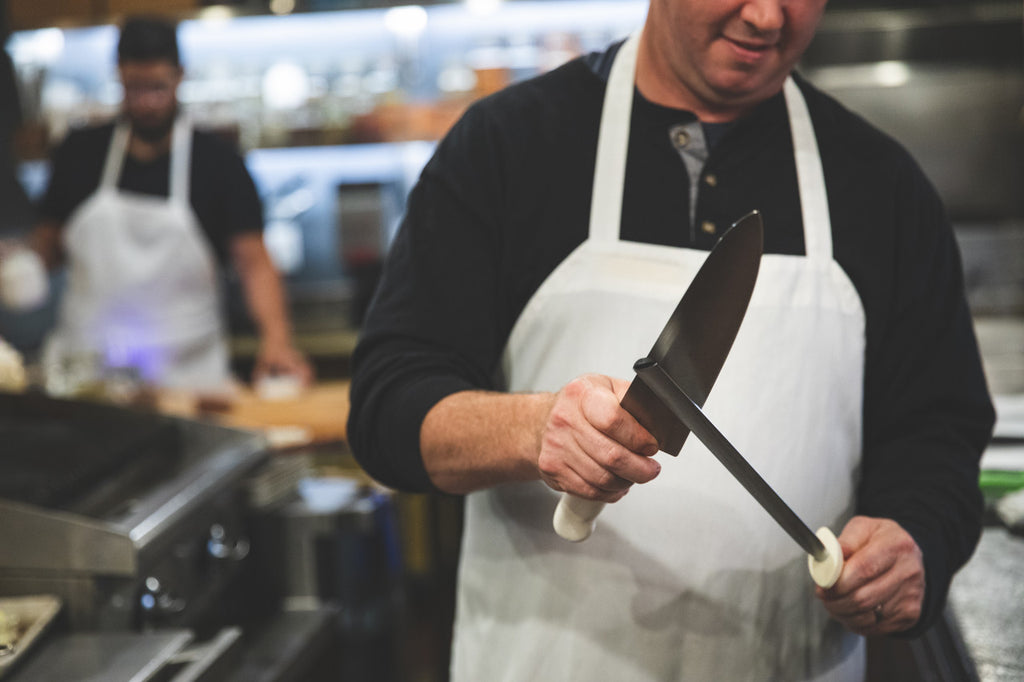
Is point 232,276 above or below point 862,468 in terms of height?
below

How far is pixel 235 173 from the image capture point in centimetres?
307

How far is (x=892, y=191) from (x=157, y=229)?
2.41 m

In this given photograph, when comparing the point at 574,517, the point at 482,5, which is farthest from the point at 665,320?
the point at 482,5

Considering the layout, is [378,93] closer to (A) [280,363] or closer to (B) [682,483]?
(A) [280,363]

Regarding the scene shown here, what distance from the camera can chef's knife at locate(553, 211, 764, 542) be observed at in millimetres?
773

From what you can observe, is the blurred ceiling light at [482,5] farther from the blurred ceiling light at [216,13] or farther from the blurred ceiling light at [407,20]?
the blurred ceiling light at [216,13]

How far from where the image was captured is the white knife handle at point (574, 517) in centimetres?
89

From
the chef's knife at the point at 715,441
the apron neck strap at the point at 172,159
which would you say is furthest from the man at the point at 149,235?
the chef's knife at the point at 715,441

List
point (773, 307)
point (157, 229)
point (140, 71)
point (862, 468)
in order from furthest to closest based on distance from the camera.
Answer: point (157, 229) < point (140, 71) < point (862, 468) < point (773, 307)

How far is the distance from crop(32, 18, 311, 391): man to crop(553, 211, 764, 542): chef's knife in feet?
7.63

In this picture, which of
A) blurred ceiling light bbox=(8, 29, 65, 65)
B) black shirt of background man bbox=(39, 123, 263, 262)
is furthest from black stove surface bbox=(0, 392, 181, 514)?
blurred ceiling light bbox=(8, 29, 65, 65)

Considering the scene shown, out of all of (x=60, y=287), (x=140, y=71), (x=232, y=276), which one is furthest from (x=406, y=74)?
(x=60, y=287)

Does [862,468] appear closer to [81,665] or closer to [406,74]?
[81,665]

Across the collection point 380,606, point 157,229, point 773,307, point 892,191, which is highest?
point 892,191
